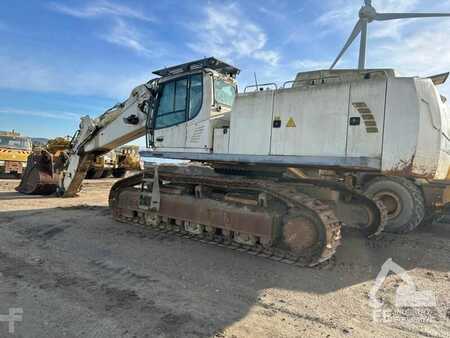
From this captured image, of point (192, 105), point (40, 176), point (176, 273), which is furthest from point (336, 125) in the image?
point (40, 176)

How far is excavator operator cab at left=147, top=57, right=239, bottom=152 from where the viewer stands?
6.28 metres

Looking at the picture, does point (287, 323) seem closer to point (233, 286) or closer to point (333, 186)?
point (233, 286)

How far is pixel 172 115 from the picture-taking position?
6828 millimetres

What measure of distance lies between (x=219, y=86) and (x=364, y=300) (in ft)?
14.9

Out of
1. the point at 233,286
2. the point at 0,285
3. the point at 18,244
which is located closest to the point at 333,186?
the point at 233,286

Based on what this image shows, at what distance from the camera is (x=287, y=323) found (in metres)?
3.32

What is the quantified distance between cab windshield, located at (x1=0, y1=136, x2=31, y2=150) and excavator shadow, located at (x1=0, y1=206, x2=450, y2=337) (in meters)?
14.4

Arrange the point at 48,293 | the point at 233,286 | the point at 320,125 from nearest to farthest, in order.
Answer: the point at 48,293 → the point at 233,286 → the point at 320,125

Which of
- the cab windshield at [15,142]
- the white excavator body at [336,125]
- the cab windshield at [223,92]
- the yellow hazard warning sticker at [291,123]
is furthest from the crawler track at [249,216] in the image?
the cab windshield at [15,142]

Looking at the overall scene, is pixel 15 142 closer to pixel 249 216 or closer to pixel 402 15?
pixel 249 216

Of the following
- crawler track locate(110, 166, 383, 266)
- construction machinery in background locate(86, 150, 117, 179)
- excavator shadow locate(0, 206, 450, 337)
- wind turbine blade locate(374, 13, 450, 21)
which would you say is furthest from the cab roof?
wind turbine blade locate(374, 13, 450, 21)

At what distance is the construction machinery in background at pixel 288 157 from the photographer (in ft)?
14.7

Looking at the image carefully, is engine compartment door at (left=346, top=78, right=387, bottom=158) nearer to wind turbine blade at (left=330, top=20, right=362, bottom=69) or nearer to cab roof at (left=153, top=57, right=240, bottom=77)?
cab roof at (left=153, top=57, right=240, bottom=77)

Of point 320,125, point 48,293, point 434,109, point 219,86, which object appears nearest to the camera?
point 48,293
